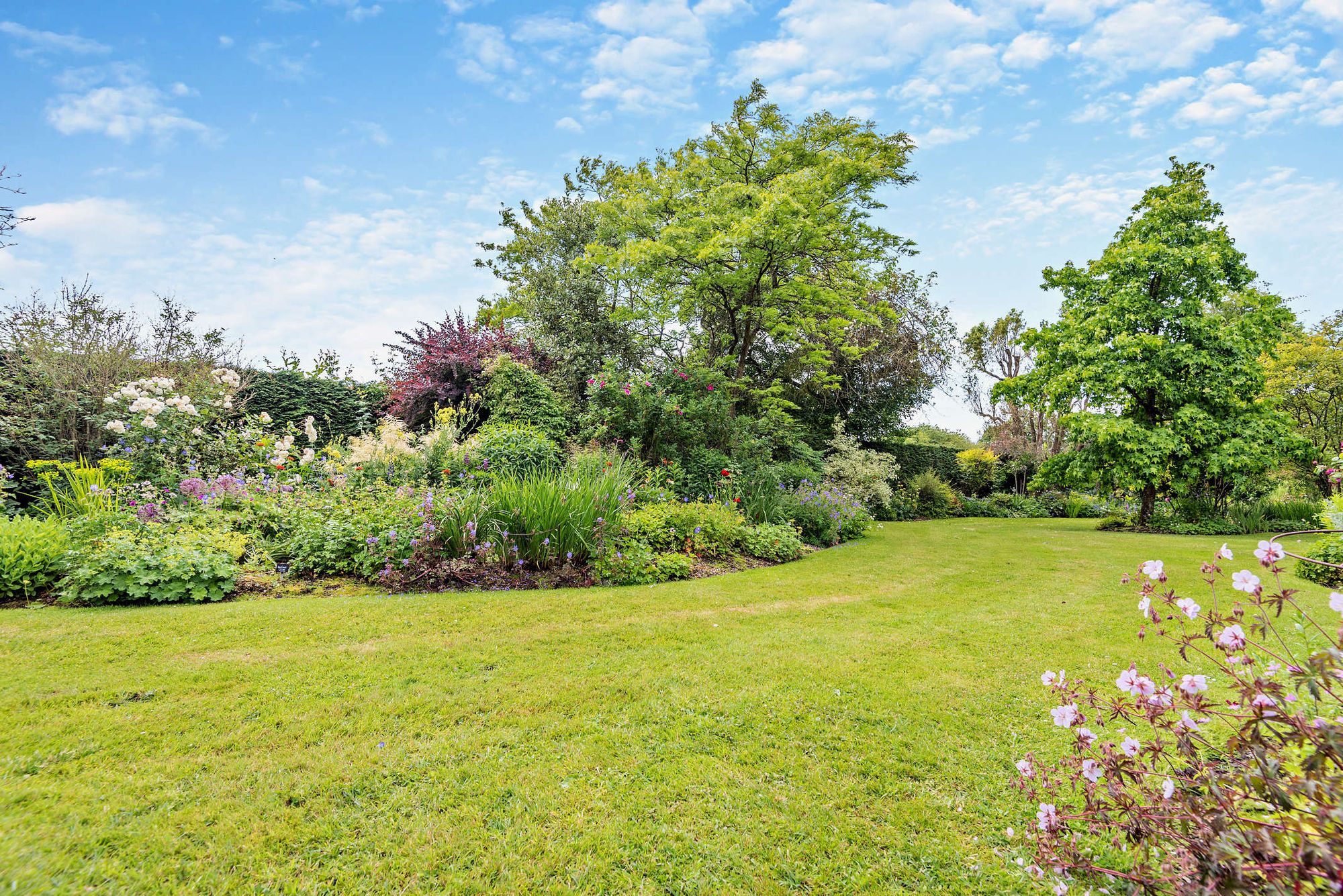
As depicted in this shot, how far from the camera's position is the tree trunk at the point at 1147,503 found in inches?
477

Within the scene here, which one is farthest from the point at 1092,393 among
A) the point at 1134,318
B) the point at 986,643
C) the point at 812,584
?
the point at 986,643

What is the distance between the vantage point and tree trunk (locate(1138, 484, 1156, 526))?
1211cm

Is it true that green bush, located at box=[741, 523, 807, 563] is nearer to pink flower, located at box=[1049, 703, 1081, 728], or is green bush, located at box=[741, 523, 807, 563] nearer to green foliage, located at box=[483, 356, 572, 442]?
green foliage, located at box=[483, 356, 572, 442]

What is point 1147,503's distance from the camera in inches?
479

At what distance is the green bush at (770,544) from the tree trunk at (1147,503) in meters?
9.65

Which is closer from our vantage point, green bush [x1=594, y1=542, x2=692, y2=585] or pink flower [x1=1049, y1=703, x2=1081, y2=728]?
pink flower [x1=1049, y1=703, x2=1081, y2=728]

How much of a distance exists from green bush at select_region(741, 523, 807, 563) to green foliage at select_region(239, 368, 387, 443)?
7926 millimetres

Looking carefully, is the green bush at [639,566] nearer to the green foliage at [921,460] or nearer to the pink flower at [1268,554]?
the pink flower at [1268,554]

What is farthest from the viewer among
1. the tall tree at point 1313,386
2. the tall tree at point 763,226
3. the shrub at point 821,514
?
the tall tree at point 1313,386

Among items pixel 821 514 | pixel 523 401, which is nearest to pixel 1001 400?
pixel 821 514

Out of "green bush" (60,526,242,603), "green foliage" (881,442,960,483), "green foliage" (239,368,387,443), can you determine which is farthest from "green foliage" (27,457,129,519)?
"green foliage" (881,442,960,483)

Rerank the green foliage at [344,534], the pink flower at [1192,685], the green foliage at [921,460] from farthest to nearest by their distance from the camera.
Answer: the green foliage at [921,460], the green foliage at [344,534], the pink flower at [1192,685]

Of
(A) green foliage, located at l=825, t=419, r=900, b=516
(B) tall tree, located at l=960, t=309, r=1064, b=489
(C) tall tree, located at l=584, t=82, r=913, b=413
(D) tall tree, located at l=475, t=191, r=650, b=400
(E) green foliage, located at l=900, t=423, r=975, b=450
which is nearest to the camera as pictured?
(C) tall tree, located at l=584, t=82, r=913, b=413

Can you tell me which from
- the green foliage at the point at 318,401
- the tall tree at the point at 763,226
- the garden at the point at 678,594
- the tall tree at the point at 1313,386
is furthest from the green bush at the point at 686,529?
the tall tree at the point at 1313,386
